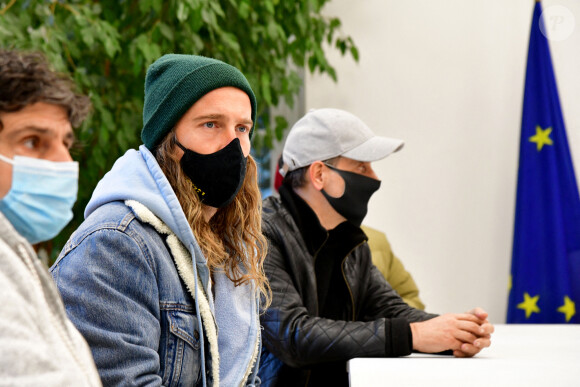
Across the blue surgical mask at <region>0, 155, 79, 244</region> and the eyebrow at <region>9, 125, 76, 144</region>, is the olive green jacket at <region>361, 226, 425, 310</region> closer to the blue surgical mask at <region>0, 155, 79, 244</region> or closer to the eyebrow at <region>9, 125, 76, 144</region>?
the blue surgical mask at <region>0, 155, 79, 244</region>

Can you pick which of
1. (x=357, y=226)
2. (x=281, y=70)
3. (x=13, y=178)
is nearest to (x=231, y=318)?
(x=13, y=178)

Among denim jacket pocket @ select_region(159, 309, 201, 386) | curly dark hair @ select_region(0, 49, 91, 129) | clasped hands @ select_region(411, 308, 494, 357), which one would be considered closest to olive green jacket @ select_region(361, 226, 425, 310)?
clasped hands @ select_region(411, 308, 494, 357)

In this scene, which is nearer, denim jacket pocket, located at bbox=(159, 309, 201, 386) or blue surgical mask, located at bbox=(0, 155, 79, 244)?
blue surgical mask, located at bbox=(0, 155, 79, 244)

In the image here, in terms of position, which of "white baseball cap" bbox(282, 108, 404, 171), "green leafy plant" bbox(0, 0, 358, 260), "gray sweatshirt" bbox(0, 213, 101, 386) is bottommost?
"gray sweatshirt" bbox(0, 213, 101, 386)

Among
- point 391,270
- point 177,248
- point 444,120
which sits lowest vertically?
point 391,270

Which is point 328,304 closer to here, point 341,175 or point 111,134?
point 341,175

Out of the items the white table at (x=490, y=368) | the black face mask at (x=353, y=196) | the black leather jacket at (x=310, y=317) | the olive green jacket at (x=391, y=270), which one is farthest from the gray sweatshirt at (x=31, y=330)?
the olive green jacket at (x=391, y=270)

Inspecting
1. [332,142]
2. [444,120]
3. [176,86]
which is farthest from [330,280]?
[444,120]

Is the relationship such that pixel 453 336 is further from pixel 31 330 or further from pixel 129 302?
pixel 31 330

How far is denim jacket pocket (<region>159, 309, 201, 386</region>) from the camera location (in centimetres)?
121

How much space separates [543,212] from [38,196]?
9.78ft

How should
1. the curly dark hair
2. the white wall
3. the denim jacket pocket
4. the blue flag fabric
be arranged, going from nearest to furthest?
the curly dark hair < the denim jacket pocket < the blue flag fabric < the white wall

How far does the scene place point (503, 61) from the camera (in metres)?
3.82

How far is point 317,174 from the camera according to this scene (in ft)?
6.74
